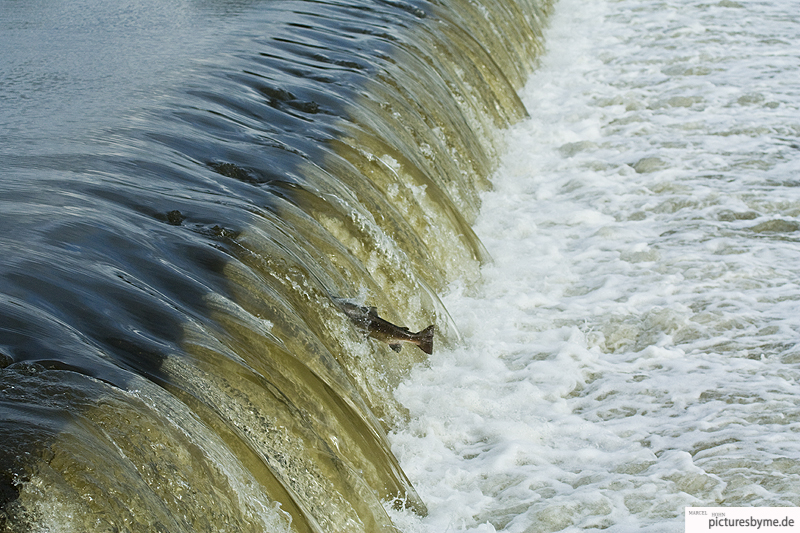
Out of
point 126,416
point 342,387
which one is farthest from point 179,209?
point 126,416

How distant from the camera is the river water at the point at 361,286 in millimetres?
3428

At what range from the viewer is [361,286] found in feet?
17.6

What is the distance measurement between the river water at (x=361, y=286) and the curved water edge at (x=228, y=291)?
18 millimetres

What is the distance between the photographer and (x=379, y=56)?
855 cm

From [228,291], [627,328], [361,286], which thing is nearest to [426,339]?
[361,286]

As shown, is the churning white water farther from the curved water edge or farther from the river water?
the curved water edge

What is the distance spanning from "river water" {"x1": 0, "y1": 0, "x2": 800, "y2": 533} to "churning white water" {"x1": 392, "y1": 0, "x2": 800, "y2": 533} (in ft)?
0.09

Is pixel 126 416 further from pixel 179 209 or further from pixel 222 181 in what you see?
pixel 222 181

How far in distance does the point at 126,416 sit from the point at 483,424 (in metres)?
2.52

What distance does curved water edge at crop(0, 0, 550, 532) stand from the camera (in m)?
3.09

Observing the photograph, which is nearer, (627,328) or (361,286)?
(361,286)

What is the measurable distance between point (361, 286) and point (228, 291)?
1.22 m

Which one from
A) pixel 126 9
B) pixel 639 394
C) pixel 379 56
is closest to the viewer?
pixel 639 394

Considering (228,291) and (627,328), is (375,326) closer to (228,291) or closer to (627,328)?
(228,291)
